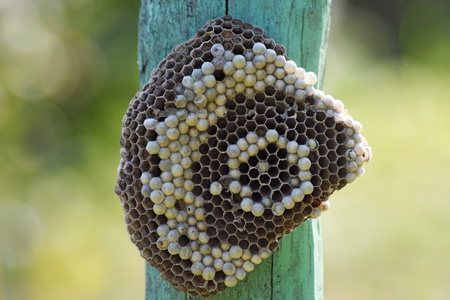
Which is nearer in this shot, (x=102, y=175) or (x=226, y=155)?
(x=226, y=155)

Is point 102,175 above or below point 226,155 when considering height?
above

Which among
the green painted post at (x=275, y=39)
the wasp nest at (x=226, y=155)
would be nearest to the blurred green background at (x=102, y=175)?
the green painted post at (x=275, y=39)

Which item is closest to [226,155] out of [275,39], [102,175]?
[275,39]

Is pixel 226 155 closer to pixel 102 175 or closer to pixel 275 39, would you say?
pixel 275 39

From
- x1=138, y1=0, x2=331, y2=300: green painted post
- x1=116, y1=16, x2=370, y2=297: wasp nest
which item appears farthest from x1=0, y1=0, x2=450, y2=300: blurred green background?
x1=116, y1=16, x2=370, y2=297: wasp nest

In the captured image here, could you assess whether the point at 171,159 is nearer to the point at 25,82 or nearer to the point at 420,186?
the point at 25,82

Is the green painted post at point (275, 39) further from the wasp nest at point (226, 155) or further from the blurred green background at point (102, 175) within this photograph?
the blurred green background at point (102, 175)
